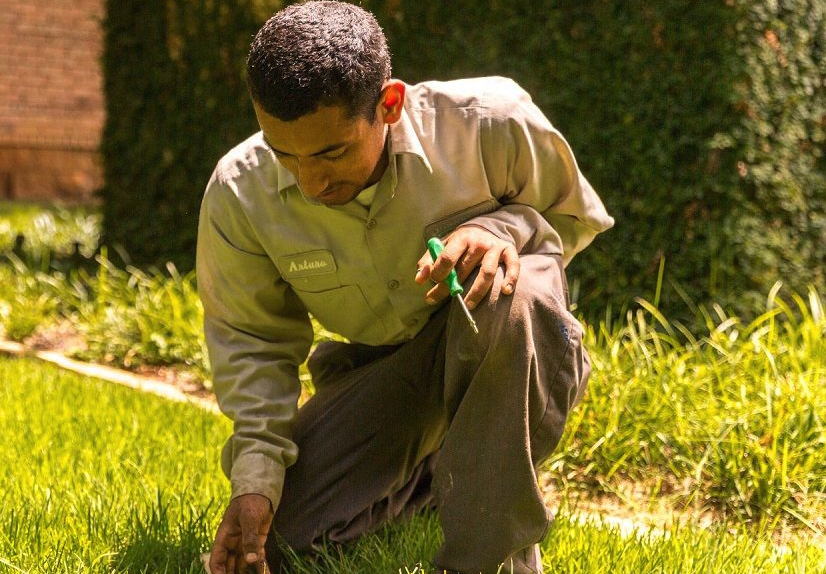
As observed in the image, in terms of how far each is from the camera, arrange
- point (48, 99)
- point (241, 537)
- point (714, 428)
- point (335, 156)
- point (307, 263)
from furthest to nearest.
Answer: point (48, 99) → point (714, 428) → point (307, 263) → point (241, 537) → point (335, 156)

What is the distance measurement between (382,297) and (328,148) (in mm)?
545

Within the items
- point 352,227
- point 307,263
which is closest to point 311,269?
point 307,263

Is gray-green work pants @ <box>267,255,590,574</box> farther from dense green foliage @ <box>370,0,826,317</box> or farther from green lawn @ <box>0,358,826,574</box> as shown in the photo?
dense green foliage @ <box>370,0,826,317</box>

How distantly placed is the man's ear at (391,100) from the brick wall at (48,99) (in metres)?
11.0

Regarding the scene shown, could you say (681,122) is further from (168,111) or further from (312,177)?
(168,111)

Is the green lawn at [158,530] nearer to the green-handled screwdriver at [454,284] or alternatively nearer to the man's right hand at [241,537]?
the man's right hand at [241,537]

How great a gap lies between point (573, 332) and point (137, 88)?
205 inches

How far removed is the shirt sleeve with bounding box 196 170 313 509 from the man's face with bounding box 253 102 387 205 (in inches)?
11.7

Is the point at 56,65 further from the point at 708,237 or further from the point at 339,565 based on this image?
the point at 339,565

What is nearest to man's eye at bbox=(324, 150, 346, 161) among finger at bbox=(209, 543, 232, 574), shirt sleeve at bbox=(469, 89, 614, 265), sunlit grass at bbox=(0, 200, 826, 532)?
shirt sleeve at bbox=(469, 89, 614, 265)

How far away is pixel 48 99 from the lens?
13047 mm

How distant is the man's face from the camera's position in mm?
2346

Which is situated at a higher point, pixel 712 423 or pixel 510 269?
pixel 510 269

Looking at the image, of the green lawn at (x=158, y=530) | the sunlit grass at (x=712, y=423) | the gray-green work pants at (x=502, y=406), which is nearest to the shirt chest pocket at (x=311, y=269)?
the gray-green work pants at (x=502, y=406)
